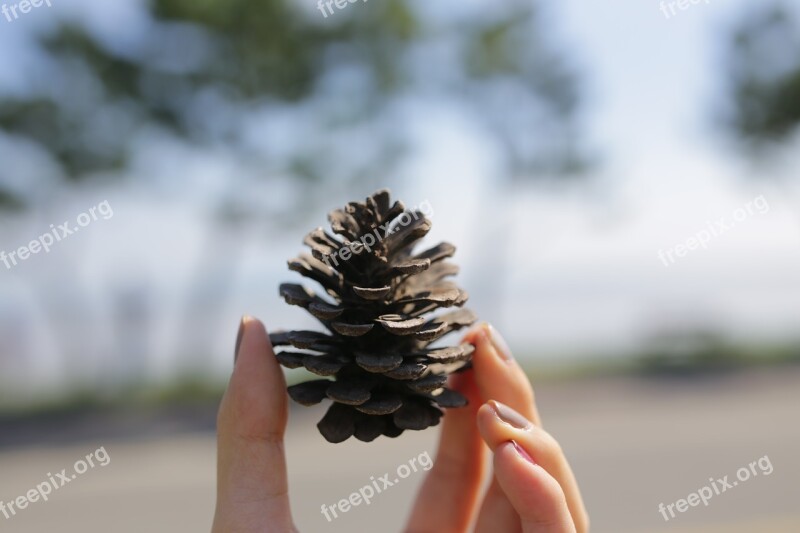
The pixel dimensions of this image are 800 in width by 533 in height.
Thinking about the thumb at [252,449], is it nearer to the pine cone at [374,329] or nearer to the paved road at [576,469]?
the pine cone at [374,329]

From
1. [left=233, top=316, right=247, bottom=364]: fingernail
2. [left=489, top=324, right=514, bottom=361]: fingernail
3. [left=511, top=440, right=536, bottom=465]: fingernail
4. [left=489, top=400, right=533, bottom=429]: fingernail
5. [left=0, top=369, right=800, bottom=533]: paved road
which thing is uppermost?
[left=0, top=369, right=800, bottom=533]: paved road

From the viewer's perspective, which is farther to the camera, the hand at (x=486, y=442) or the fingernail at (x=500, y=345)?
the fingernail at (x=500, y=345)

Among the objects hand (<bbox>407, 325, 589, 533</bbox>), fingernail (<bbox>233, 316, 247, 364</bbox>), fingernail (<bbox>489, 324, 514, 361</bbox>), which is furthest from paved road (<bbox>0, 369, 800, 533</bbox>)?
fingernail (<bbox>233, 316, 247, 364</bbox>)

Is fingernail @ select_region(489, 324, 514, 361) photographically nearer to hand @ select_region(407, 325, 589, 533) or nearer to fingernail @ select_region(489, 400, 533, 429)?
hand @ select_region(407, 325, 589, 533)

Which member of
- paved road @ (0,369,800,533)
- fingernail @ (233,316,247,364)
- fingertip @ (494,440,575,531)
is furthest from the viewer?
paved road @ (0,369,800,533)

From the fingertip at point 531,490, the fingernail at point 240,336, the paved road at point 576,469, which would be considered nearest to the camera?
the fingertip at point 531,490

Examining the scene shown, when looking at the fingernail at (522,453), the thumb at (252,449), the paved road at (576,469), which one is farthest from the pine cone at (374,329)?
the paved road at (576,469)
